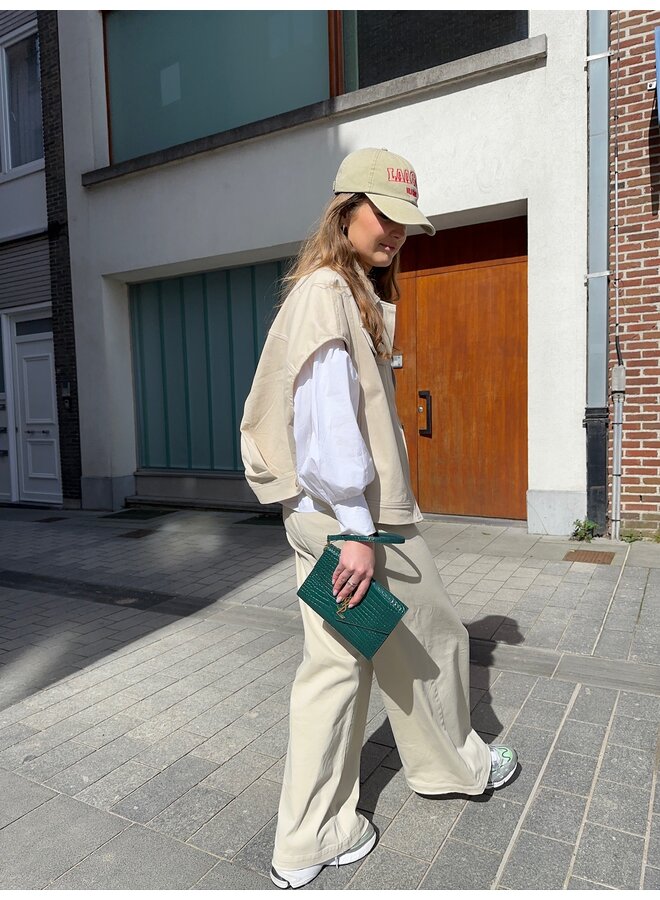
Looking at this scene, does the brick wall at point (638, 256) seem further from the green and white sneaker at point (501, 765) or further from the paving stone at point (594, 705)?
the green and white sneaker at point (501, 765)

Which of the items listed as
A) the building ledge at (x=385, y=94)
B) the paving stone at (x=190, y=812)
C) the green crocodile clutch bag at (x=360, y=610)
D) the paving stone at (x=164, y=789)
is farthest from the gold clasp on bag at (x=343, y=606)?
the building ledge at (x=385, y=94)

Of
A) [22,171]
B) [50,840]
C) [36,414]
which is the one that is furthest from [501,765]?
[22,171]

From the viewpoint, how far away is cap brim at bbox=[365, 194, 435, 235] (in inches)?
78.0

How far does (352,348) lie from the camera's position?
77.3 inches

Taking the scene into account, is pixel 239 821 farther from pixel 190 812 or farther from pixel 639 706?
pixel 639 706

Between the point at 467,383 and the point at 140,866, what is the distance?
5.47 meters

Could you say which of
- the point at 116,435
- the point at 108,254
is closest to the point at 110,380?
the point at 116,435

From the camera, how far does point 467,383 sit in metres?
6.89

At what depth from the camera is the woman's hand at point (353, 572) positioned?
1902 millimetres

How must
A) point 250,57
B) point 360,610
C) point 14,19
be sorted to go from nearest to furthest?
point 360,610
point 250,57
point 14,19

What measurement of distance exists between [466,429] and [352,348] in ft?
16.9

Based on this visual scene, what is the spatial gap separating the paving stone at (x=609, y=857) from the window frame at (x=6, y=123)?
34.0ft

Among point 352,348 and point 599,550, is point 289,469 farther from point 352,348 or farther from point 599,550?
point 599,550

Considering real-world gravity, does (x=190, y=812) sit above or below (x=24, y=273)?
below
